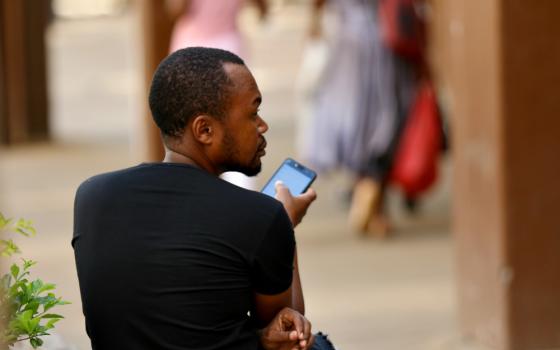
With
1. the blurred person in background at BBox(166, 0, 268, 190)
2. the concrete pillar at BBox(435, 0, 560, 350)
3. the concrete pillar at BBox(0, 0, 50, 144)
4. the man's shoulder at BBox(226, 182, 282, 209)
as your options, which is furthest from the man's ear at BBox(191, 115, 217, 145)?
the concrete pillar at BBox(0, 0, 50, 144)

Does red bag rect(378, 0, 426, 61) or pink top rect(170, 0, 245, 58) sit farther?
red bag rect(378, 0, 426, 61)

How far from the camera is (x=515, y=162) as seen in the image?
20.6 feet

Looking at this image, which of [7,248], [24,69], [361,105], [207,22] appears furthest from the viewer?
[24,69]

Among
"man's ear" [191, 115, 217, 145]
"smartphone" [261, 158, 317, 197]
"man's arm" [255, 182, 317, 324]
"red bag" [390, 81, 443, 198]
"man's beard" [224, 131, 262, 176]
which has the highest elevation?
"man's ear" [191, 115, 217, 145]

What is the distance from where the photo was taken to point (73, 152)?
13.6 m

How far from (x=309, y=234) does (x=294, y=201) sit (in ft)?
20.2

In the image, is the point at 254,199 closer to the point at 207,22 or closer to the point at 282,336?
the point at 282,336

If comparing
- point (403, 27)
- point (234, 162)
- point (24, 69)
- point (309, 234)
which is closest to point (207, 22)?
point (403, 27)

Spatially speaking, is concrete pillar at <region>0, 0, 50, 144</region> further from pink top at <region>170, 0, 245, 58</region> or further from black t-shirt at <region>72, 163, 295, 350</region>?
Result: black t-shirt at <region>72, 163, 295, 350</region>

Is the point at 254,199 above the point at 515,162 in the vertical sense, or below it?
above

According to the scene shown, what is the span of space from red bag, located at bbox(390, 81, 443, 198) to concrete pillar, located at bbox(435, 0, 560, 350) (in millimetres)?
2675

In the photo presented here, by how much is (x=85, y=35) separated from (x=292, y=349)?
2200 cm

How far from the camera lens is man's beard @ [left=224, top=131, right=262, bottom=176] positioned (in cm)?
340

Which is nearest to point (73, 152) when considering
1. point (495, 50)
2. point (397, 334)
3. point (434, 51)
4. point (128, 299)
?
point (434, 51)
